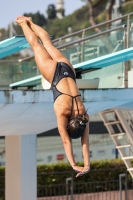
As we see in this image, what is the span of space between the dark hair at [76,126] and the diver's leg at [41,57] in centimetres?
87

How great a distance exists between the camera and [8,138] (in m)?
15.2

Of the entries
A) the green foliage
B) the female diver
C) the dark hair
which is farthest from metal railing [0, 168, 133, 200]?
the dark hair

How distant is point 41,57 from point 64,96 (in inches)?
35.4

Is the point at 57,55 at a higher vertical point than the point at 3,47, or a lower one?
lower

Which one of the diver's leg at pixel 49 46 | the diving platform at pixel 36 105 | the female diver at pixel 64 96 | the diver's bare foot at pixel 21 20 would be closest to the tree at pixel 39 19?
the diving platform at pixel 36 105

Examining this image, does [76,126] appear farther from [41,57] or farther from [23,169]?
[23,169]

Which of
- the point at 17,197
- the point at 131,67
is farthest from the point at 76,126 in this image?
the point at 131,67

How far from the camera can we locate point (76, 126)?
31.1 ft

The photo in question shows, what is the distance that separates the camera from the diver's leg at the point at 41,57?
10.1 m

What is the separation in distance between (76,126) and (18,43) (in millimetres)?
4500

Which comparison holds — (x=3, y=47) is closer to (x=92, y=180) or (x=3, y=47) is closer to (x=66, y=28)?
(x=92, y=180)

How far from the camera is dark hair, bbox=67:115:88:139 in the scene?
949 cm

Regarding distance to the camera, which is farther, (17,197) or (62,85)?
(17,197)

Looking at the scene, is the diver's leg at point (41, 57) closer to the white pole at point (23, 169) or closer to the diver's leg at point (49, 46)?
the diver's leg at point (49, 46)
